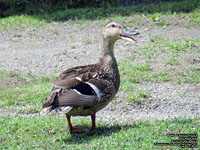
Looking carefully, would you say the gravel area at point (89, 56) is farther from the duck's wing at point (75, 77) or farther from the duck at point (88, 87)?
the duck's wing at point (75, 77)

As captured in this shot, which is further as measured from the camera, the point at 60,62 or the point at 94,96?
the point at 60,62

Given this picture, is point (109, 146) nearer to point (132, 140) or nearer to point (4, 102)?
point (132, 140)

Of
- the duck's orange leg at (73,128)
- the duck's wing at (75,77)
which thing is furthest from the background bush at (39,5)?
the duck's orange leg at (73,128)

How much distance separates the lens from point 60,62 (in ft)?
33.1

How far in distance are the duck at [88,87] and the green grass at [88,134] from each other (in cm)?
27

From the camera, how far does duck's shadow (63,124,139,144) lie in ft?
19.3

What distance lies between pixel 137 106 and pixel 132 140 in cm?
188

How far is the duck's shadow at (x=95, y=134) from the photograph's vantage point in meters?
5.89

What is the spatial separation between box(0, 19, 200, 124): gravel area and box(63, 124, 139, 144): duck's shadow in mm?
472

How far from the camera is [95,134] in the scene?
19.8 ft

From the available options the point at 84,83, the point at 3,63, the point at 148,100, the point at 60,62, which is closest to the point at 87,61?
the point at 60,62

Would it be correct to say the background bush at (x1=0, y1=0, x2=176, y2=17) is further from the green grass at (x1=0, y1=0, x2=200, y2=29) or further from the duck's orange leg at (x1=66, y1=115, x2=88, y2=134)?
the duck's orange leg at (x1=66, y1=115, x2=88, y2=134)

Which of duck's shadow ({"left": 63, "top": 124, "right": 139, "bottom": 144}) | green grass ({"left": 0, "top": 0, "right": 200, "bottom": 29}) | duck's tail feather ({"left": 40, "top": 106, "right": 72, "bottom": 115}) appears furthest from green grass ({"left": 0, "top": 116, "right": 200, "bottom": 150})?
green grass ({"left": 0, "top": 0, "right": 200, "bottom": 29})

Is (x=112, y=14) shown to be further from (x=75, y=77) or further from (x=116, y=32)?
(x=75, y=77)
